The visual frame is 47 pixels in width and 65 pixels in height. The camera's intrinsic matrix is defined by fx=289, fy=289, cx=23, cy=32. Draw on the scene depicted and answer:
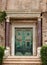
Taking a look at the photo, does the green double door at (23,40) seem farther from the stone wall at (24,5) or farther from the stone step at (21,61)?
the stone step at (21,61)

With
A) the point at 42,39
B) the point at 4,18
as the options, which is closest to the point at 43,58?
the point at 42,39

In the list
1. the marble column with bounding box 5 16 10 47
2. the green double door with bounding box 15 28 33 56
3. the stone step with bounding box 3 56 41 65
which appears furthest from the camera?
the green double door with bounding box 15 28 33 56

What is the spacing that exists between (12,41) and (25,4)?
1.99m

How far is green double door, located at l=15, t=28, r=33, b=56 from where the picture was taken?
48.6 feet

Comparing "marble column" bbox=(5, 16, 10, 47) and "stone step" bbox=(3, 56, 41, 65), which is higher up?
"marble column" bbox=(5, 16, 10, 47)

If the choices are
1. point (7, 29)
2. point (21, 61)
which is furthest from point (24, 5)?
point (21, 61)

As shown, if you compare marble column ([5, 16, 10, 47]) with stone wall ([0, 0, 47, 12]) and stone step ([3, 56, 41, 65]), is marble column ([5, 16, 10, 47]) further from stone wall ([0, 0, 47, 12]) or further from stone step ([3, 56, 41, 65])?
stone step ([3, 56, 41, 65])

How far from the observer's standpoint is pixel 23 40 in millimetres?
14859

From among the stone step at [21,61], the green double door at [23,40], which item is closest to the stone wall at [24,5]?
the green double door at [23,40]

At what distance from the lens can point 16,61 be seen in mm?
12477

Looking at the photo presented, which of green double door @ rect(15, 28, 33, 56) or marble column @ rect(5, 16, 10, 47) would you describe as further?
green double door @ rect(15, 28, 33, 56)

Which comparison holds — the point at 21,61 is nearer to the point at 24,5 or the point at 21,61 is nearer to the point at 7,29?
the point at 7,29

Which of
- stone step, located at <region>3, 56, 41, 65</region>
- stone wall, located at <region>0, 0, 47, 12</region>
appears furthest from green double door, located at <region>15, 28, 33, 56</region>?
stone step, located at <region>3, 56, 41, 65</region>

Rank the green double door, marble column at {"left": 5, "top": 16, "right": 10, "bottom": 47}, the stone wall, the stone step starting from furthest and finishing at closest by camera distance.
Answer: the green double door, the stone wall, marble column at {"left": 5, "top": 16, "right": 10, "bottom": 47}, the stone step
